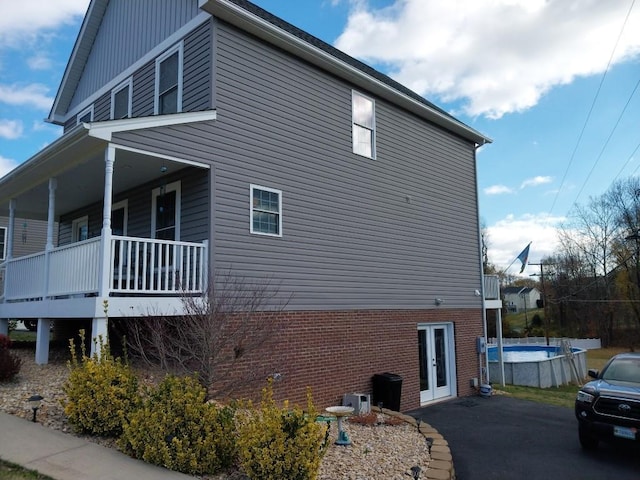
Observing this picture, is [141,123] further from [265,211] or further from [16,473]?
[16,473]

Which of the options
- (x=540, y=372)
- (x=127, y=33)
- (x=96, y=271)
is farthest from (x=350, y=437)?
(x=540, y=372)

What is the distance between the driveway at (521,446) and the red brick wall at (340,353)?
1.64 meters

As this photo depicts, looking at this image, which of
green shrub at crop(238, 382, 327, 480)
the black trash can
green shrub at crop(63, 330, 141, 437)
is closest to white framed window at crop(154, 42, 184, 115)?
green shrub at crop(63, 330, 141, 437)

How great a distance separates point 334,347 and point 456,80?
11.5m

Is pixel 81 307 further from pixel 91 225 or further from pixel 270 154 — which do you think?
pixel 91 225

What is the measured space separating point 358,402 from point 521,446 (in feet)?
10.9

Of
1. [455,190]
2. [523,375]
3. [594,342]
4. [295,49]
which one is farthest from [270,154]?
[594,342]

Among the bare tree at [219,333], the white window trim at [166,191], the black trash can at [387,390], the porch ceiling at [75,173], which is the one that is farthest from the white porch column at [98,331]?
the black trash can at [387,390]

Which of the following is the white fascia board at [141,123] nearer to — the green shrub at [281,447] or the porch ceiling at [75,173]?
the porch ceiling at [75,173]

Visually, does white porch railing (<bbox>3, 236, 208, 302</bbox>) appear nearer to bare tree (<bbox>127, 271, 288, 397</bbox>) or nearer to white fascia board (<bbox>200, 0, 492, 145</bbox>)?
bare tree (<bbox>127, 271, 288, 397</bbox>)

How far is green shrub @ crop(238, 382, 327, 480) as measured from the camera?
4949 mm

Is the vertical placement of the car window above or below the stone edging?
above

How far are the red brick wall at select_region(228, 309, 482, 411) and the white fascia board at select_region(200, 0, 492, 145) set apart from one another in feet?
19.6

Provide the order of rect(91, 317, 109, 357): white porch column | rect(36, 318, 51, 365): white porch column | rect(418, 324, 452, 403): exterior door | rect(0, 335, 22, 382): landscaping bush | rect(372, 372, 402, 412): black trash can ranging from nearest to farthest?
rect(91, 317, 109, 357): white porch column, rect(0, 335, 22, 382): landscaping bush, rect(36, 318, 51, 365): white porch column, rect(372, 372, 402, 412): black trash can, rect(418, 324, 452, 403): exterior door
